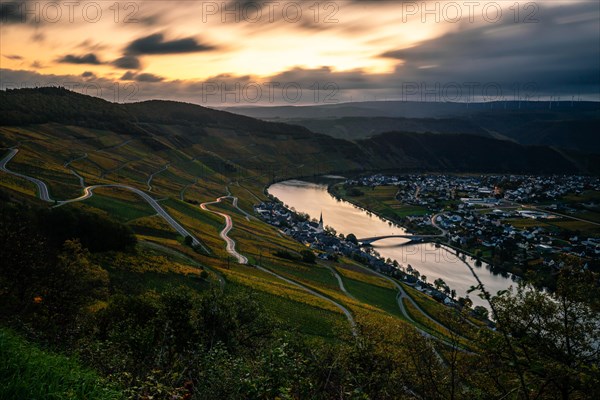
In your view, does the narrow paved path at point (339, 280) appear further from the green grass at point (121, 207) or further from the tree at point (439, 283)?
the green grass at point (121, 207)

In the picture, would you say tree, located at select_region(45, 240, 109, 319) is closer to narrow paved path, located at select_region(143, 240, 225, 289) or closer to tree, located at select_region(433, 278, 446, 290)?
narrow paved path, located at select_region(143, 240, 225, 289)

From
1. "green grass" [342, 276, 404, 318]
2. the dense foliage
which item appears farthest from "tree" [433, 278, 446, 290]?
the dense foliage

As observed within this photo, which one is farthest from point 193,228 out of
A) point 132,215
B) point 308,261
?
point 308,261

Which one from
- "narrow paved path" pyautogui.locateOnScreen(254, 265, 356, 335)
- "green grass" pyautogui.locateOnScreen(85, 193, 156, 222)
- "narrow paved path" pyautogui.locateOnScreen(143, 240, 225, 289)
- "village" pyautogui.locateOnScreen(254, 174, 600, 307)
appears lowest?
"village" pyautogui.locateOnScreen(254, 174, 600, 307)

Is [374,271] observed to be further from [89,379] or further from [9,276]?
[89,379]

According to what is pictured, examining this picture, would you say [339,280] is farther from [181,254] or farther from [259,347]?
[259,347]

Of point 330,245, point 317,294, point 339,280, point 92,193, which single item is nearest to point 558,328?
point 317,294
